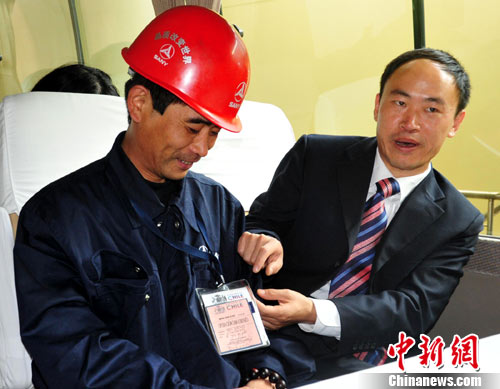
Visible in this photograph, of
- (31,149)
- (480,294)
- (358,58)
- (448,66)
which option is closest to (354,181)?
(448,66)

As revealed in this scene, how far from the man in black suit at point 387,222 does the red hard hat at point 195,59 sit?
1.62ft

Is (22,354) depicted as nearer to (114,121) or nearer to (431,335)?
(114,121)

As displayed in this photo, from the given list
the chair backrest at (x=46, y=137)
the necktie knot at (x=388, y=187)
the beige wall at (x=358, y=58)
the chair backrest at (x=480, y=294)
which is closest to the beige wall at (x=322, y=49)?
the beige wall at (x=358, y=58)

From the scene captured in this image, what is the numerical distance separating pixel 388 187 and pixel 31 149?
3.72 ft

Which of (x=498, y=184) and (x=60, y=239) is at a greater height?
(x=60, y=239)

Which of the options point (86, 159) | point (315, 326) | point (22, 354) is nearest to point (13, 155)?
point (86, 159)

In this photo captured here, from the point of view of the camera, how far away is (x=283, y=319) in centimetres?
142

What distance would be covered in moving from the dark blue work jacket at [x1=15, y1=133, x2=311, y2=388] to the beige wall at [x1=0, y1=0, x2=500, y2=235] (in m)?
2.66

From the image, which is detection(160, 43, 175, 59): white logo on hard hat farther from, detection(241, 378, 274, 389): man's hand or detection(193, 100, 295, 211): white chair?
detection(193, 100, 295, 211): white chair

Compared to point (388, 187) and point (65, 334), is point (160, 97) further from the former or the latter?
point (388, 187)

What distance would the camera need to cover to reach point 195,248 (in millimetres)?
1237

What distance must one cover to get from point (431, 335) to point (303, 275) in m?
0.63

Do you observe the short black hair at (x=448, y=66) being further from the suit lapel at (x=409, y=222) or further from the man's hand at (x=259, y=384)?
the man's hand at (x=259, y=384)

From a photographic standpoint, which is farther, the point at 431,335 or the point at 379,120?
the point at 431,335
